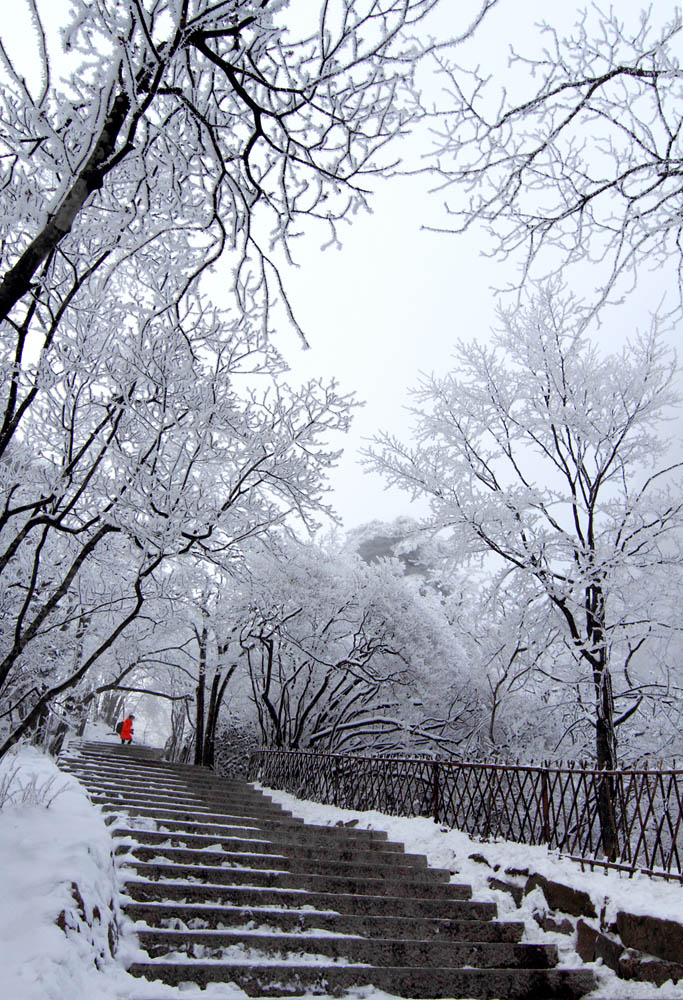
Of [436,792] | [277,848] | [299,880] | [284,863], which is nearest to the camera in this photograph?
[299,880]

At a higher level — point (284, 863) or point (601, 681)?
point (601, 681)

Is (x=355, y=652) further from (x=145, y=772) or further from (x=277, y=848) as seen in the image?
(x=277, y=848)

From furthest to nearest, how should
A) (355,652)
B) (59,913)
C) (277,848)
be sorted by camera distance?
(355,652) < (277,848) < (59,913)

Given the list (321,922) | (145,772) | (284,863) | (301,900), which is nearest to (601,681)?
(284,863)

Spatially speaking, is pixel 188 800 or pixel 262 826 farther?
pixel 188 800

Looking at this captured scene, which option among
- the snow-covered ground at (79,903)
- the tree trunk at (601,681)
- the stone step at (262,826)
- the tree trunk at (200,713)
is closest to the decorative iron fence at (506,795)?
the snow-covered ground at (79,903)

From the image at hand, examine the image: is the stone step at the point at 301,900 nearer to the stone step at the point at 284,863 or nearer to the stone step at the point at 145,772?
the stone step at the point at 284,863

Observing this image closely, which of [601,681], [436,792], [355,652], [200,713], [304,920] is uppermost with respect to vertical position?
[355,652]

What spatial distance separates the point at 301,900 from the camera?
5.32 metres

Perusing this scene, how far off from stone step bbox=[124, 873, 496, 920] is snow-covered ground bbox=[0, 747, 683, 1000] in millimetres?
296

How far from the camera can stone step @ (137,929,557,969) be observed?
4.30 metres

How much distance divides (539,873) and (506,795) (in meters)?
1.72

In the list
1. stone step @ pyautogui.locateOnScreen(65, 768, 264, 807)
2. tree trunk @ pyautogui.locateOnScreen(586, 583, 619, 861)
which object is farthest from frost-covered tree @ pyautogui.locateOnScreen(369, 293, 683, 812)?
stone step @ pyautogui.locateOnScreen(65, 768, 264, 807)

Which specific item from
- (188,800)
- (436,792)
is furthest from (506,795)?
(188,800)
